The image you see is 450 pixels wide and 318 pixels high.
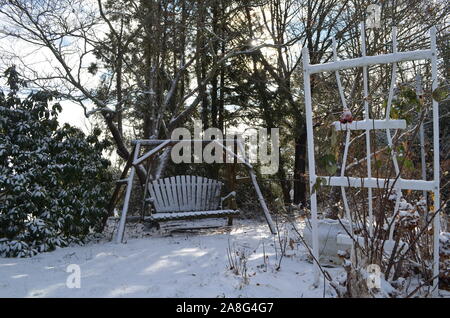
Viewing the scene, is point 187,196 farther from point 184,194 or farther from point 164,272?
point 164,272

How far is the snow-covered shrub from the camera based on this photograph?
14.4 ft

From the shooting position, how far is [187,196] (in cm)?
624

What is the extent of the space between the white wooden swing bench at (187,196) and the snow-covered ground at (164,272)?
38.6 inches

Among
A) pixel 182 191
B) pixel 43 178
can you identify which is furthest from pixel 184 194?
pixel 43 178

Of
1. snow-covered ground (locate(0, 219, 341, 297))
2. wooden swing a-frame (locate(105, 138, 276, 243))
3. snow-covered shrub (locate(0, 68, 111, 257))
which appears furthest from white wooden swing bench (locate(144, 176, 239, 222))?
snow-covered ground (locate(0, 219, 341, 297))

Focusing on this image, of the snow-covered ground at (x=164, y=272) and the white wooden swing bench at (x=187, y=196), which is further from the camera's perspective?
the white wooden swing bench at (x=187, y=196)

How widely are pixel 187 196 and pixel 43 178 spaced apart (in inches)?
87.5

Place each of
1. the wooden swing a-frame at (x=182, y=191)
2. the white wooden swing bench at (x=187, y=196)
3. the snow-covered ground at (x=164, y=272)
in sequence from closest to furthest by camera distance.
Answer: the snow-covered ground at (x=164, y=272) → the wooden swing a-frame at (x=182, y=191) → the white wooden swing bench at (x=187, y=196)

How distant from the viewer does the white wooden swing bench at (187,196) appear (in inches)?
230

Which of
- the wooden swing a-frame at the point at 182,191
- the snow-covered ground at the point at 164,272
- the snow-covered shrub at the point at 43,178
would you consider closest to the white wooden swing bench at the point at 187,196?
the wooden swing a-frame at the point at 182,191

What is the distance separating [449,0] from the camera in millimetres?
6238

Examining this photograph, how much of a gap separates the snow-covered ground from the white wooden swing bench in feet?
3.21

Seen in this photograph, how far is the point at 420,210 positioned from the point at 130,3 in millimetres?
5777

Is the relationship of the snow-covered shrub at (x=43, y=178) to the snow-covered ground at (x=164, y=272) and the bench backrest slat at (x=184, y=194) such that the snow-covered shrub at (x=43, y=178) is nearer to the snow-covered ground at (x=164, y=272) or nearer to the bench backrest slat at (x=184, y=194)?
the snow-covered ground at (x=164, y=272)
